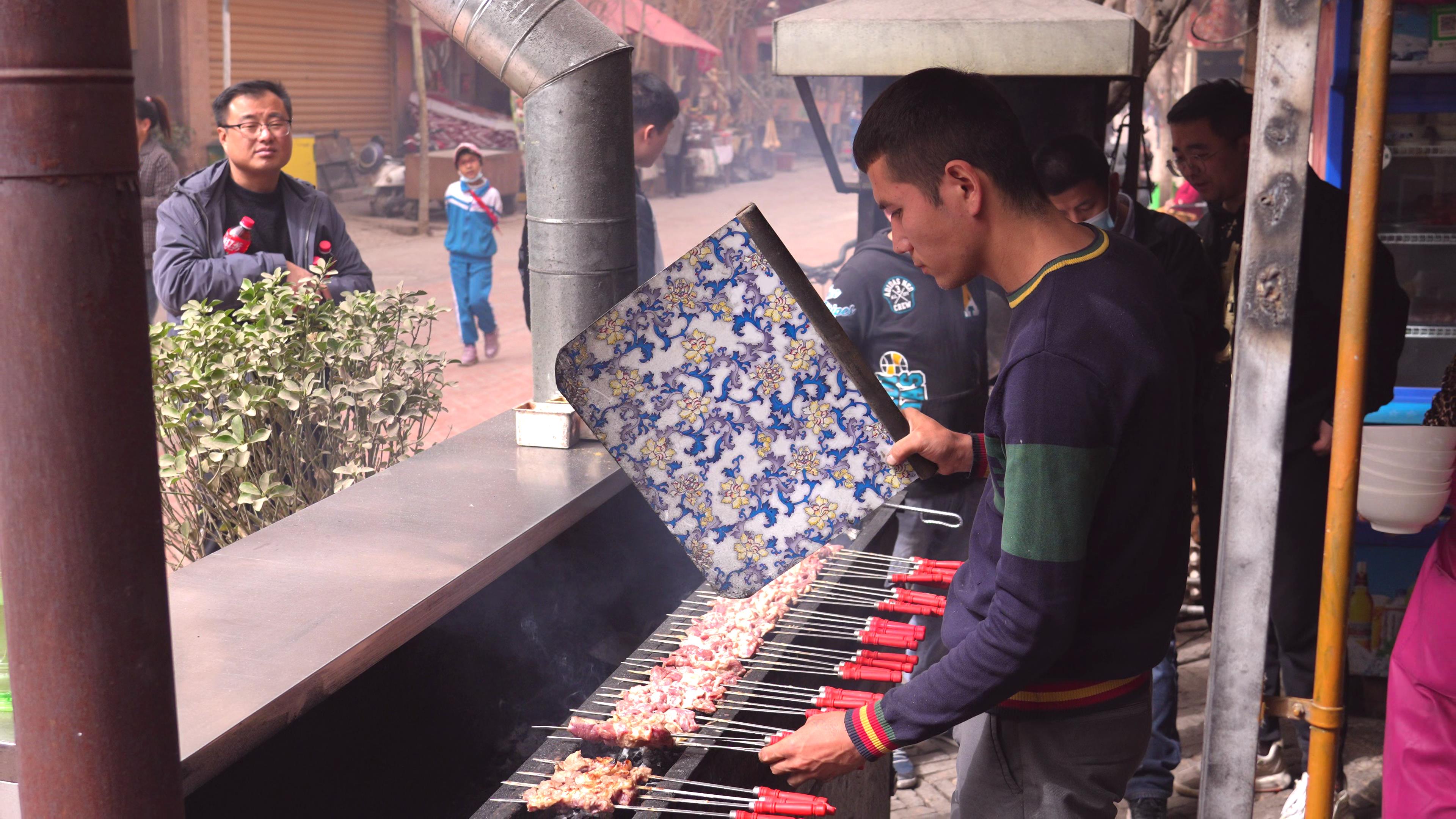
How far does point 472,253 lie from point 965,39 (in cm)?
656

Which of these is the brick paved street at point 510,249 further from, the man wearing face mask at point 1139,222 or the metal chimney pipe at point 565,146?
the man wearing face mask at point 1139,222

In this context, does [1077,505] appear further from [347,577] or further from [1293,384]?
[1293,384]

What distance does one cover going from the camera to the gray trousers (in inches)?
86.0

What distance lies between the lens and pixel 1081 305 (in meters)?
1.85

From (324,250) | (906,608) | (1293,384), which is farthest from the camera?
(324,250)

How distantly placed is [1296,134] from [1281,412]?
485mm

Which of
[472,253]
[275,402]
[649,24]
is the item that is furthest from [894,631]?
[649,24]

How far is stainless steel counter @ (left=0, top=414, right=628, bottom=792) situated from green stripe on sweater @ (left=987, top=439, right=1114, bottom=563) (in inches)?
52.1

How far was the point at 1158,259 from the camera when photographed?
12.3 ft

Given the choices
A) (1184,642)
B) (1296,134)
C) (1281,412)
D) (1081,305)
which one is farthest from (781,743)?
(1184,642)

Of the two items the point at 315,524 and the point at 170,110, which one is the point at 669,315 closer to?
the point at 315,524

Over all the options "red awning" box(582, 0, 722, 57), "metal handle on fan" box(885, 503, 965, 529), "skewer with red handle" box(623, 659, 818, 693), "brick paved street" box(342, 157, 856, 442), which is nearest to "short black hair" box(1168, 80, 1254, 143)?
"metal handle on fan" box(885, 503, 965, 529)

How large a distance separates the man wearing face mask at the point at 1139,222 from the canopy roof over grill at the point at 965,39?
0.90 m

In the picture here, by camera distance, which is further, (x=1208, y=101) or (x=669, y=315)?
(x=1208, y=101)
